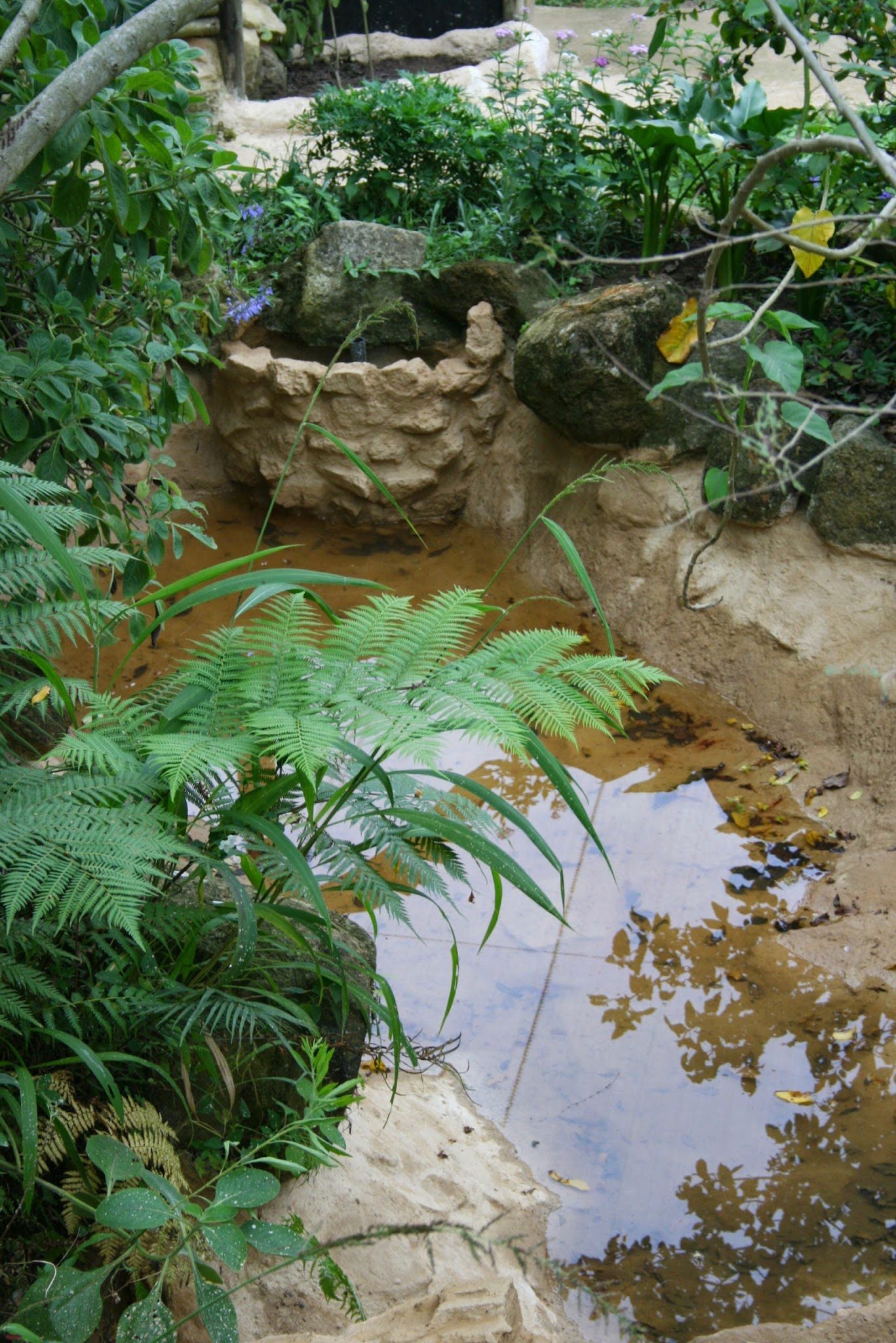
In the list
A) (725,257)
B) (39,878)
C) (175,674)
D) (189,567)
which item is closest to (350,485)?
(189,567)

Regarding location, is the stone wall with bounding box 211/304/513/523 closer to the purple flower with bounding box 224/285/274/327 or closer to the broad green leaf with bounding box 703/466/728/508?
the purple flower with bounding box 224/285/274/327

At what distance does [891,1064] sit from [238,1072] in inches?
61.5

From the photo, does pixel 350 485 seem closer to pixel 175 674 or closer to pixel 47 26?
pixel 47 26

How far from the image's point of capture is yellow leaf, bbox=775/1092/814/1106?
2.62 m

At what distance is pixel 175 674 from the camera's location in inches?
78.0

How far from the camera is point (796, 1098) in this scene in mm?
2635

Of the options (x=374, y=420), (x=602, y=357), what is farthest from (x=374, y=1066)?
(x=374, y=420)

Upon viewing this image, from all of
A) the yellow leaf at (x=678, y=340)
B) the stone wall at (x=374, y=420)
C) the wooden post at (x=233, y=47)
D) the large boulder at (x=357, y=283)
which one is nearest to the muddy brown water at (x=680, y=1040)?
the yellow leaf at (x=678, y=340)

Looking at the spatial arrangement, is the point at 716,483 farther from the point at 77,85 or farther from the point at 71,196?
the point at 77,85

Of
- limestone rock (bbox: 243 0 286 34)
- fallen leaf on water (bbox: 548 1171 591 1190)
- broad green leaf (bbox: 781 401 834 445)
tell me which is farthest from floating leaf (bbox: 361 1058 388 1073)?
limestone rock (bbox: 243 0 286 34)

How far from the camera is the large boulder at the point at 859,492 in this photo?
3979 mm

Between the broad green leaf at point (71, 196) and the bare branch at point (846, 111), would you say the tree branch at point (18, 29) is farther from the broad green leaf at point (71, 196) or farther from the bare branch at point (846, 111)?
the bare branch at point (846, 111)

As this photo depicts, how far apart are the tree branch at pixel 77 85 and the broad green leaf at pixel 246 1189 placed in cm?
154

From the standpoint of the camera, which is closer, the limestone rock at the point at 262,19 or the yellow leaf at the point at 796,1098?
the yellow leaf at the point at 796,1098
